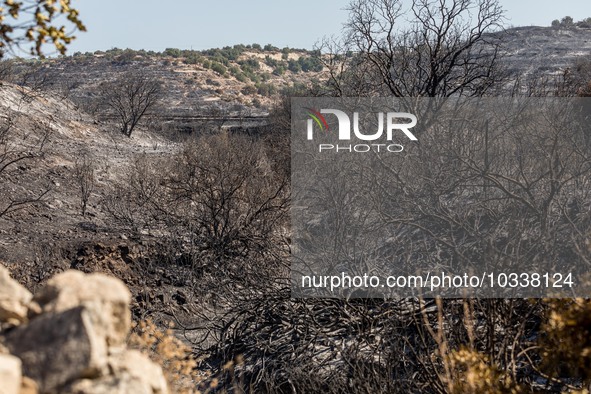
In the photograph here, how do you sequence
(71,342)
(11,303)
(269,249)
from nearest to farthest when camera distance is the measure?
(71,342)
(11,303)
(269,249)

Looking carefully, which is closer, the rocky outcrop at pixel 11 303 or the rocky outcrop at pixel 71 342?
the rocky outcrop at pixel 71 342

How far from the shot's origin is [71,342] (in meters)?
2.53

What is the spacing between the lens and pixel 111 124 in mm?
31984

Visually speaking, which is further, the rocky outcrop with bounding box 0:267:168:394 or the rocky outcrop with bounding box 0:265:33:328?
the rocky outcrop with bounding box 0:265:33:328

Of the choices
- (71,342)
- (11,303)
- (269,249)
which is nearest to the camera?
(71,342)

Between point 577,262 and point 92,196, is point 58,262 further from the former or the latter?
point 577,262

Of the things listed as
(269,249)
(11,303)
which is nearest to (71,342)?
(11,303)

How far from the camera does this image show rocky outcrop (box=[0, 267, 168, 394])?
253 centimetres

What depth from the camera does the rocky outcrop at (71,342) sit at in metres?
2.53

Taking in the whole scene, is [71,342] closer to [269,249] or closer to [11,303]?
[11,303]

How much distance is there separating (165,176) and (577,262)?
13519 mm

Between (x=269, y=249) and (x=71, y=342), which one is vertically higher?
(x=71, y=342)

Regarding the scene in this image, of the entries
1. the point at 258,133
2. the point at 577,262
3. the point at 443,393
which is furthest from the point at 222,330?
the point at 258,133

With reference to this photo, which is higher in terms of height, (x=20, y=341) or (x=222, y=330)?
(x=20, y=341)
